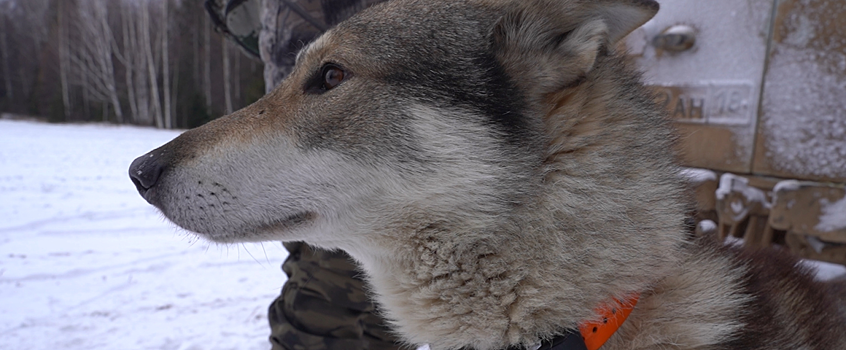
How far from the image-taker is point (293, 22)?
107 inches

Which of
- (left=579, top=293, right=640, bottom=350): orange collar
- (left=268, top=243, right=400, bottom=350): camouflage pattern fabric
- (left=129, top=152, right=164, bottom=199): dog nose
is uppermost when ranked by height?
(left=129, top=152, right=164, bottom=199): dog nose

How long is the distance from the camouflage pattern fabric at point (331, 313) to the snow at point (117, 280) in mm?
589

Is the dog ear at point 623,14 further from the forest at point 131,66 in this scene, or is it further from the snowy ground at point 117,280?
the forest at point 131,66

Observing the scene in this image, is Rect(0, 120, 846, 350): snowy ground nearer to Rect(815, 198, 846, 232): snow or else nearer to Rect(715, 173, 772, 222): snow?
Rect(815, 198, 846, 232): snow

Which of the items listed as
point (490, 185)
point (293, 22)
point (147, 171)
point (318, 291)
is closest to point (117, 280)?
point (318, 291)

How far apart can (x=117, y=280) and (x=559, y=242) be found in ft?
14.7

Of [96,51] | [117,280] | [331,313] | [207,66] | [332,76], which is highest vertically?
[96,51]

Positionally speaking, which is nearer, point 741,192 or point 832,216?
point 832,216

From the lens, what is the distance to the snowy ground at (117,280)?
354 centimetres

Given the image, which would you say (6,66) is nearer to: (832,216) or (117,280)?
(117,280)

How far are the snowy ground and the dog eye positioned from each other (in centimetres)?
75

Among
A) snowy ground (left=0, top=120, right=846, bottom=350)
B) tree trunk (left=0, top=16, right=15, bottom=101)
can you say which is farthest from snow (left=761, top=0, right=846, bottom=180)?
tree trunk (left=0, top=16, right=15, bottom=101)

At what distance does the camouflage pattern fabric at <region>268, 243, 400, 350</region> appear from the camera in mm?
2590

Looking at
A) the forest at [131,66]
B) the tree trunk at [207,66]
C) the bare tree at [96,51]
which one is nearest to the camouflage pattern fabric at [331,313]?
the forest at [131,66]
